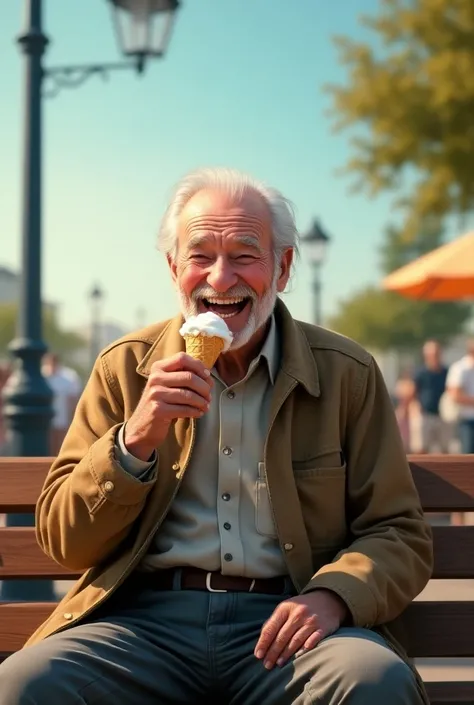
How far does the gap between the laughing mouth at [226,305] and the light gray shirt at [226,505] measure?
165 millimetres

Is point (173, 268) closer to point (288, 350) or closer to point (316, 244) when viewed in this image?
point (288, 350)

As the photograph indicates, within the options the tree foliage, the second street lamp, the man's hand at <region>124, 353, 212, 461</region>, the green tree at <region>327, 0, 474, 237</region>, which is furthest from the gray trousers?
the tree foliage

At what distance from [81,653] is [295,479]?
2.20ft

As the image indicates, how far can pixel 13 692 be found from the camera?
230cm

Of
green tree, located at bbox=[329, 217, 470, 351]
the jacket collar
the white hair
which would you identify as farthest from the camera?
green tree, located at bbox=[329, 217, 470, 351]

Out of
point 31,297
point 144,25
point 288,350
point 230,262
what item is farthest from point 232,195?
point 144,25

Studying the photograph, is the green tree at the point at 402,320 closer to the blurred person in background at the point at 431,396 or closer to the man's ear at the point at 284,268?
the blurred person in background at the point at 431,396

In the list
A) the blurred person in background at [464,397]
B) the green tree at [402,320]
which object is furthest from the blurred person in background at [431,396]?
the green tree at [402,320]

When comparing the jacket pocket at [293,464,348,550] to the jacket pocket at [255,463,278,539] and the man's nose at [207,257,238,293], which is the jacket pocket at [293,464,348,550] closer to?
the jacket pocket at [255,463,278,539]

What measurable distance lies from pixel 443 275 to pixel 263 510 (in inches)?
330

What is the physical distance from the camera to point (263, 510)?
2703mm

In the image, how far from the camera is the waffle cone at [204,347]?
2.56 m

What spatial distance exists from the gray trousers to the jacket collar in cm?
56

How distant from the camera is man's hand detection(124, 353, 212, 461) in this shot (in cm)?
241
